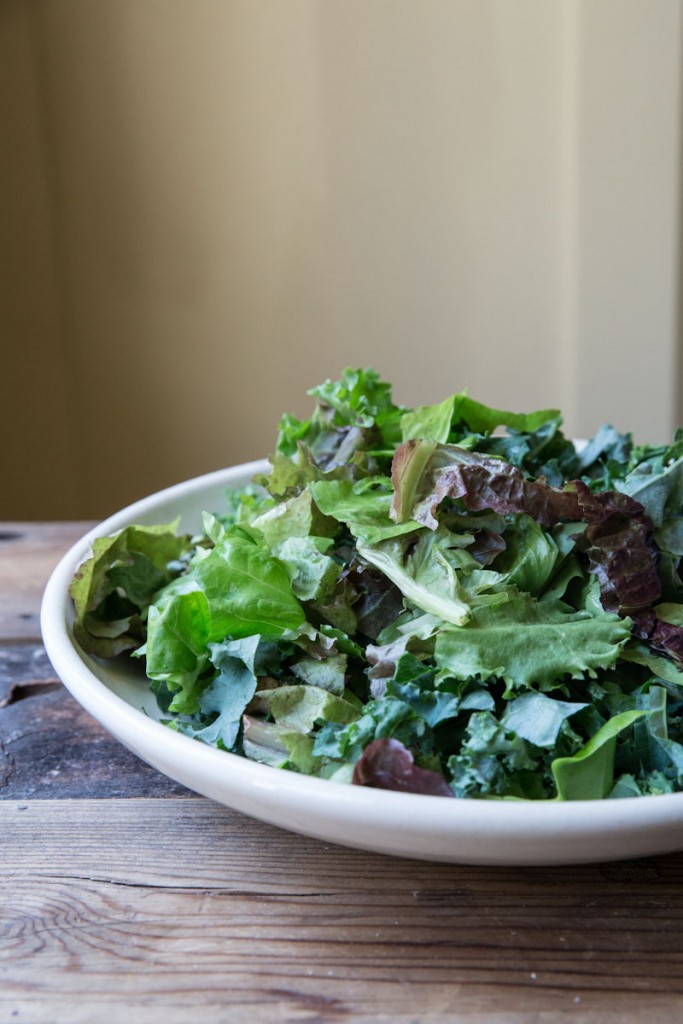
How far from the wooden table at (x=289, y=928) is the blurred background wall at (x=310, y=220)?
2.12 meters

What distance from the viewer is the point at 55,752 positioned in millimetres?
889

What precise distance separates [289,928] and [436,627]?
229 mm

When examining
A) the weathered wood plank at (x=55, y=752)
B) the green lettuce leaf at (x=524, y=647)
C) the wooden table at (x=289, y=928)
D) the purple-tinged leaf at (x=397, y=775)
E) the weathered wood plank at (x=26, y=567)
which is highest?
the green lettuce leaf at (x=524, y=647)

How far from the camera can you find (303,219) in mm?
2674

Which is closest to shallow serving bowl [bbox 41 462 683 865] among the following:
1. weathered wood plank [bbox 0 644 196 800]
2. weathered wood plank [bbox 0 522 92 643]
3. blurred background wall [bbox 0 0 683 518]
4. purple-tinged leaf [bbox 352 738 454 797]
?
purple-tinged leaf [bbox 352 738 454 797]

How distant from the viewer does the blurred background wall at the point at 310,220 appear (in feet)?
8.23

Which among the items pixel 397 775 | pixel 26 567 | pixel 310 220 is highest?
pixel 310 220

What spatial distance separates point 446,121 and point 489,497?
216 centimetres

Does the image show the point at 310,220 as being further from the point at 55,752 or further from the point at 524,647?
the point at 524,647

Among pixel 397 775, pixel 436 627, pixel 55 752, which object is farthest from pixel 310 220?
pixel 397 775

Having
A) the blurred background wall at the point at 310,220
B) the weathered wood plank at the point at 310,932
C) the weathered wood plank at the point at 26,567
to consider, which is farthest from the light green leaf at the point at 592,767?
the blurred background wall at the point at 310,220

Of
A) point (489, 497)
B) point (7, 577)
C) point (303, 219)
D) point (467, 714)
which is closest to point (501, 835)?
point (467, 714)

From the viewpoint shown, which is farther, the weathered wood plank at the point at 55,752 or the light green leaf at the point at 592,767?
the weathered wood plank at the point at 55,752

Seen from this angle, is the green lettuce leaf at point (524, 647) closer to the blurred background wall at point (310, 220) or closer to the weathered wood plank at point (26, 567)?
the weathered wood plank at point (26, 567)
